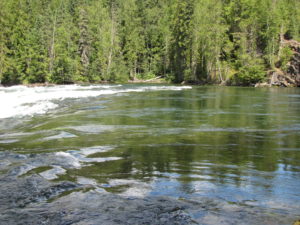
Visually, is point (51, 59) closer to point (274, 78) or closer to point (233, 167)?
point (274, 78)

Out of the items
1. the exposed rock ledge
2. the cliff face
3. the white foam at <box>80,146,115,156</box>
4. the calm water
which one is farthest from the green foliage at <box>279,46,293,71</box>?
the white foam at <box>80,146,115,156</box>

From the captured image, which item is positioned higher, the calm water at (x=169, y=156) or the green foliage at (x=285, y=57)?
the green foliage at (x=285, y=57)

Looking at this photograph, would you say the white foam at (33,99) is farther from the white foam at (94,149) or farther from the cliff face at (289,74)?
the cliff face at (289,74)

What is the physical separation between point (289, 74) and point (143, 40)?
1435 inches

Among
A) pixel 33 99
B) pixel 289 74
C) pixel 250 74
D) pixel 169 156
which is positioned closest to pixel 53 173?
pixel 169 156

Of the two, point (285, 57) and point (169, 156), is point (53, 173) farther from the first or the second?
point (285, 57)

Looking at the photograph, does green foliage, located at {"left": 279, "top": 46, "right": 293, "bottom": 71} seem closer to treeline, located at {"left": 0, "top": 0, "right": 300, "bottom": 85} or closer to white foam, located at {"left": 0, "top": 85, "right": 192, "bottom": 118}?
treeline, located at {"left": 0, "top": 0, "right": 300, "bottom": 85}

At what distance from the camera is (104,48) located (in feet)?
226

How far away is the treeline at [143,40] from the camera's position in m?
54.7

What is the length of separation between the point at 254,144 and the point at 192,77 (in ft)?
172

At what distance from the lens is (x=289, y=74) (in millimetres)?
49375

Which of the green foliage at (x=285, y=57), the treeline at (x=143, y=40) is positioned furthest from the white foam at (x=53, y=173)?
the green foliage at (x=285, y=57)

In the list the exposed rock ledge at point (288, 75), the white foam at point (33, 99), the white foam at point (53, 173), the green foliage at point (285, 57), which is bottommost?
the white foam at point (33, 99)

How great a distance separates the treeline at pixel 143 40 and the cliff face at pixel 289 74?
1413 millimetres
